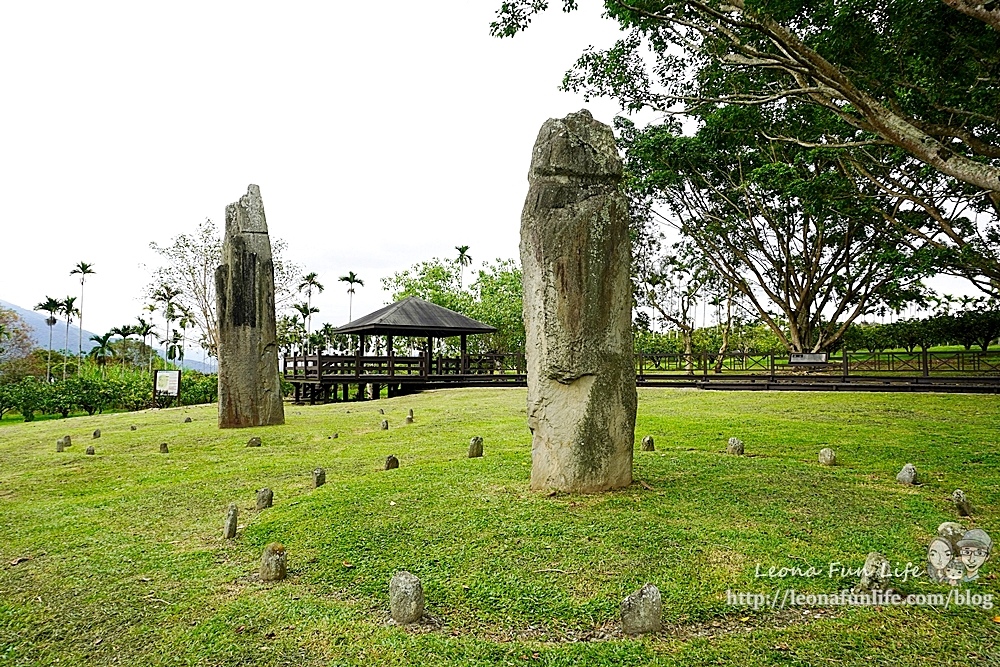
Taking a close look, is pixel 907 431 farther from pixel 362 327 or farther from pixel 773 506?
pixel 362 327

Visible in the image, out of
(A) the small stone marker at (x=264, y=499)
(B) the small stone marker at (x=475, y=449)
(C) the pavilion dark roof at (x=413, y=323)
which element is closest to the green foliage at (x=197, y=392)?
(C) the pavilion dark roof at (x=413, y=323)

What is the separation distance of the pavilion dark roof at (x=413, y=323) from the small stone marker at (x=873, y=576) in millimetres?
22430

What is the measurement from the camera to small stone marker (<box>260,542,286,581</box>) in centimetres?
538

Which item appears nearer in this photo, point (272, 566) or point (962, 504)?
point (272, 566)

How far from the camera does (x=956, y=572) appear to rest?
5152 millimetres

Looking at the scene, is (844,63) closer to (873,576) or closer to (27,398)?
(873,576)

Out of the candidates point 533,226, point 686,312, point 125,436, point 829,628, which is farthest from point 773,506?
point 686,312

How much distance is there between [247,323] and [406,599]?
1216 centimetres

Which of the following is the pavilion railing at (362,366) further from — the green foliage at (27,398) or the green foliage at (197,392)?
the green foliage at (27,398)

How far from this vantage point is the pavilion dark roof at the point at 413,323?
26.4 m

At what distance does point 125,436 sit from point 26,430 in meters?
4.72

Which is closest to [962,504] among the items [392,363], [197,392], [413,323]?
[413,323]

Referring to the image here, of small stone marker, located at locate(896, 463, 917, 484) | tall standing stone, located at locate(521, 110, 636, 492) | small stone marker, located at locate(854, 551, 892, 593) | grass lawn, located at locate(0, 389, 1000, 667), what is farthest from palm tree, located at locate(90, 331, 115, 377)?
small stone marker, located at locate(854, 551, 892, 593)

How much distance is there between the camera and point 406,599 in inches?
181
